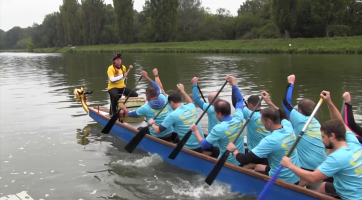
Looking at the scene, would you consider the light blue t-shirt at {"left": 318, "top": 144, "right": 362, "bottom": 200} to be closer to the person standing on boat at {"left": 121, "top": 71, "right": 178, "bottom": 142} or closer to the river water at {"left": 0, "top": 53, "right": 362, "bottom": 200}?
the river water at {"left": 0, "top": 53, "right": 362, "bottom": 200}

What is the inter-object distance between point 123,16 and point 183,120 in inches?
2309

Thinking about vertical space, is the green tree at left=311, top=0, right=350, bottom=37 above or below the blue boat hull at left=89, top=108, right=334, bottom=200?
above

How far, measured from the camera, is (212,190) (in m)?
5.85

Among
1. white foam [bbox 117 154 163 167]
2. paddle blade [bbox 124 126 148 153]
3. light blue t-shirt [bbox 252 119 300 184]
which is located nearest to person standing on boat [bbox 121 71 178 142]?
paddle blade [bbox 124 126 148 153]

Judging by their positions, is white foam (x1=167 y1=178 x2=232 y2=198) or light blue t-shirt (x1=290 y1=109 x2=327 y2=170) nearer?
light blue t-shirt (x1=290 y1=109 x2=327 y2=170)

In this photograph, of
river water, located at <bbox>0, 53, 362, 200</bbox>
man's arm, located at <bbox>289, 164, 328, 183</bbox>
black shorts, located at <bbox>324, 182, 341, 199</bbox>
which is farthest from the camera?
river water, located at <bbox>0, 53, 362, 200</bbox>

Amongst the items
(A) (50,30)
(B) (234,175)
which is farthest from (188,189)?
(A) (50,30)

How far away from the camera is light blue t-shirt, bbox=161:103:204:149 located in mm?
6453

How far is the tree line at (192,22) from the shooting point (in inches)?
1693

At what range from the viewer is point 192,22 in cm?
6750

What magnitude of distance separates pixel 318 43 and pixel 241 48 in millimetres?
9373

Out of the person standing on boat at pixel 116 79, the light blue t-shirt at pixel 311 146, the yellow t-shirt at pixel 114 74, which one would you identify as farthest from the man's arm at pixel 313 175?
the yellow t-shirt at pixel 114 74

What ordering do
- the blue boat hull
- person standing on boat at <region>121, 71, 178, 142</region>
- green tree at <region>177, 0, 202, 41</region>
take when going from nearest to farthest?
the blue boat hull
person standing on boat at <region>121, 71, 178, 142</region>
green tree at <region>177, 0, 202, 41</region>

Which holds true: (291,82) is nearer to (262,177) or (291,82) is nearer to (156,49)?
(262,177)
